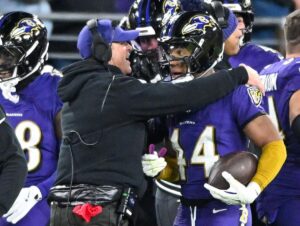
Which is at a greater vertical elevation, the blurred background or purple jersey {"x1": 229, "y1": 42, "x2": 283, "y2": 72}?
purple jersey {"x1": 229, "y1": 42, "x2": 283, "y2": 72}

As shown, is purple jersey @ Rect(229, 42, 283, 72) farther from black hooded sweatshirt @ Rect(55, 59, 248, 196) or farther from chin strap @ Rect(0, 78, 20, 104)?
black hooded sweatshirt @ Rect(55, 59, 248, 196)

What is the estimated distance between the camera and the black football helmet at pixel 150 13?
5.68 meters

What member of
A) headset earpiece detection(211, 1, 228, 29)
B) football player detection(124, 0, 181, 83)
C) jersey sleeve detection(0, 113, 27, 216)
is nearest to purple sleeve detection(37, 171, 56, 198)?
football player detection(124, 0, 181, 83)

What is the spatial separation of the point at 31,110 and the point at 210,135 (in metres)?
1.44

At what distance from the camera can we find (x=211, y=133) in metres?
4.37

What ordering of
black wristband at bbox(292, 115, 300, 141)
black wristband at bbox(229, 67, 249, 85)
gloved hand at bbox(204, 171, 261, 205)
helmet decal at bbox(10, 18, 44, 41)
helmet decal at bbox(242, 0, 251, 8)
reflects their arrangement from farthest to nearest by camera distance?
helmet decal at bbox(242, 0, 251, 8), helmet decal at bbox(10, 18, 44, 41), black wristband at bbox(292, 115, 300, 141), black wristband at bbox(229, 67, 249, 85), gloved hand at bbox(204, 171, 261, 205)

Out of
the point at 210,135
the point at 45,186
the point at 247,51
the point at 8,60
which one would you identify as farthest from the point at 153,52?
the point at 210,135

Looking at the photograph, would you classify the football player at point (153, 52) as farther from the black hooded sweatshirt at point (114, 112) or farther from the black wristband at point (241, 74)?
the black wristband at point (241, 74)

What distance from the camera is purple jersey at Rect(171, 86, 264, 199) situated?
4.33 metres

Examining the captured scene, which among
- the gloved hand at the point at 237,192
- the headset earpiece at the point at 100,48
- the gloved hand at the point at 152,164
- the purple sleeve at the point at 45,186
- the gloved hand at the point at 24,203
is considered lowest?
the gloved hand at the point at 24,203

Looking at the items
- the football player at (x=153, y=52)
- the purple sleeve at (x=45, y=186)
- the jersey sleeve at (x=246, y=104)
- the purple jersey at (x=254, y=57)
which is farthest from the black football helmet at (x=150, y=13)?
the jersey sleeve at (x=246, y=104)

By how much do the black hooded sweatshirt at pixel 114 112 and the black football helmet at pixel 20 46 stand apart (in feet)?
3.39

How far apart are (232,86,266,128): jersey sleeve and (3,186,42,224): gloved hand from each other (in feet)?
4.82

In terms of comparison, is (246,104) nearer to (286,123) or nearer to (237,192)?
(237,192)
